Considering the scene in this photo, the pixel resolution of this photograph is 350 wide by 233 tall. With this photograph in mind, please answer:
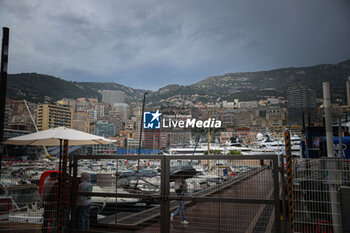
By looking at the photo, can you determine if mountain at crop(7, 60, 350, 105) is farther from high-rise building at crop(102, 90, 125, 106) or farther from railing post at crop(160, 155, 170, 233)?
railing post at crop(160, 155, 170, 233)

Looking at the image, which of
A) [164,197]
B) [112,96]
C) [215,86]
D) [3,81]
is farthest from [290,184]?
[215,86]

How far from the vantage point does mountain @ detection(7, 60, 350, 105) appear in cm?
8325

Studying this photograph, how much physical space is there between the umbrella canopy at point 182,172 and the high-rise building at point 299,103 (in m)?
83.3

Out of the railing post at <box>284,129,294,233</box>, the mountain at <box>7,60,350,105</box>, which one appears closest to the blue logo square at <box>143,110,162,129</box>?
the railing post at <box>284,129,294,233</box>

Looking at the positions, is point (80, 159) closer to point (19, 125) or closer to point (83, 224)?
point (83, 224)

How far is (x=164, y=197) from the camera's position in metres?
4.13

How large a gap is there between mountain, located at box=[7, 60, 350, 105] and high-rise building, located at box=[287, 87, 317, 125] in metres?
3.73

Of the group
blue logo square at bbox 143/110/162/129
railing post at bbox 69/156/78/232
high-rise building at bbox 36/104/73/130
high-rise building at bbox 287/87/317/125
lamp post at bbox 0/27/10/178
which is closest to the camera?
railing post at bbox 69/156/78/232

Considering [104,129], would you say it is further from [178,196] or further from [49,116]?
[178,196]

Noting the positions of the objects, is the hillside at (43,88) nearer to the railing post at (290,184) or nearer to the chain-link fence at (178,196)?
the chain-link fence at (178,196)

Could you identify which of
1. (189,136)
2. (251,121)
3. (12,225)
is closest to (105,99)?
(189,136)

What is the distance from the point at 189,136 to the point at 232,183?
3851 inches

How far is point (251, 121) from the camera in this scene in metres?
113

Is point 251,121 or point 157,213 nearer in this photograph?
point 157,213
